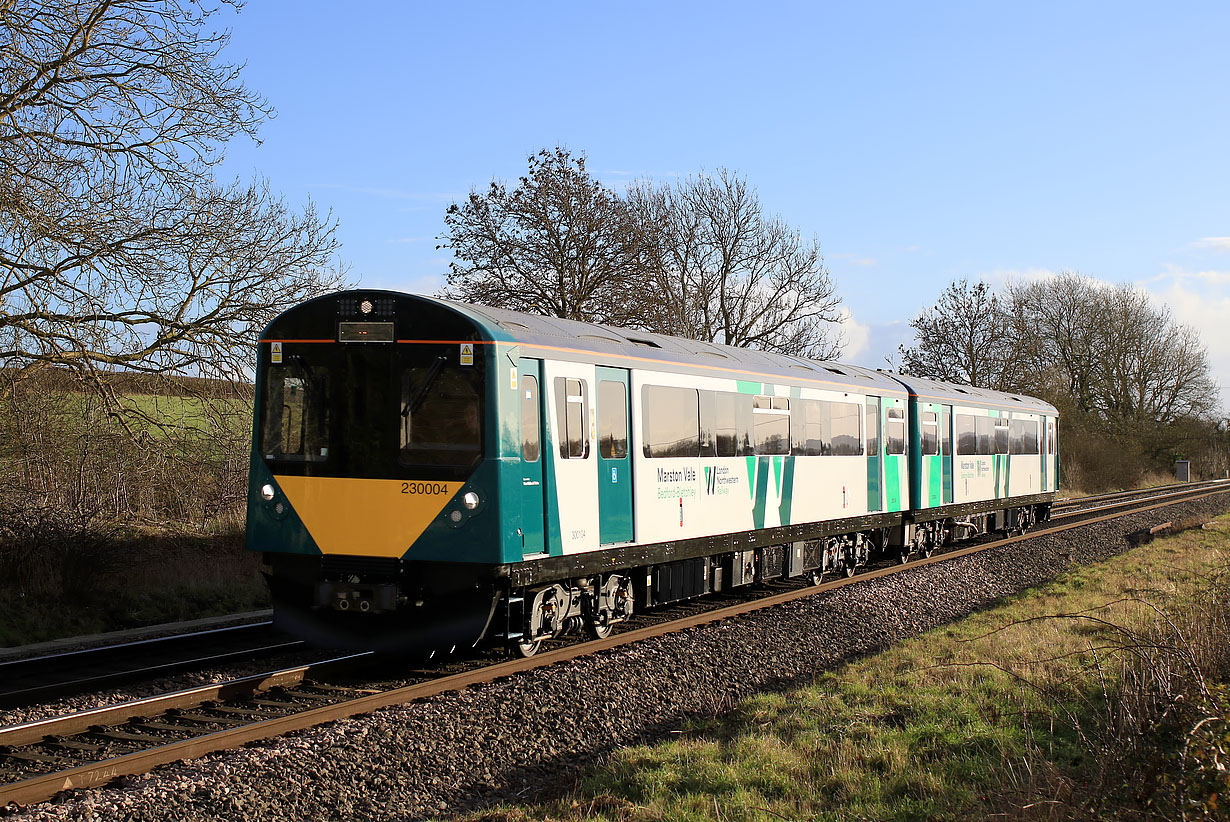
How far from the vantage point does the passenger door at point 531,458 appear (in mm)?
8500

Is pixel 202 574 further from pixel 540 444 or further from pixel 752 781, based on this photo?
pixel 752 781

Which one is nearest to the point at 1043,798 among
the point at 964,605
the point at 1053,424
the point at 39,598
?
the point at 964,605

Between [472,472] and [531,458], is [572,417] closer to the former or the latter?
[531,458]

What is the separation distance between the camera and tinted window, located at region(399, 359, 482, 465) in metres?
8.31

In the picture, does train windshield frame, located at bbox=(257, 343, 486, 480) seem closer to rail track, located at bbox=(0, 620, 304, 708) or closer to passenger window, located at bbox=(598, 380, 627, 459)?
passenger window, located at bbox=(598, 380, 627, 459)

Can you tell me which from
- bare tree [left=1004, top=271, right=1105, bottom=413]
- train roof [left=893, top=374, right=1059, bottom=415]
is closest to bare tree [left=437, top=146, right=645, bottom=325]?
train roof [left=893, top=374, right=1059, bottom=415]

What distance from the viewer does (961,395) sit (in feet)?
63.6

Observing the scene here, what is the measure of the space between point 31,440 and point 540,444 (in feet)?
26.1

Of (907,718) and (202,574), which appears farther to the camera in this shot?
(202,574)

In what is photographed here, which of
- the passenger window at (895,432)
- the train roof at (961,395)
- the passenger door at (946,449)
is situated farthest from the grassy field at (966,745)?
the passenger door at (946,449)

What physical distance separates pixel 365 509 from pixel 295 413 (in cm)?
108

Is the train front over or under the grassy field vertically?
over

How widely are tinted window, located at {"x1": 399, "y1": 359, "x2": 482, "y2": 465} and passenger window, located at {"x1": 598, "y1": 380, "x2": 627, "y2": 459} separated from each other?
1.56m

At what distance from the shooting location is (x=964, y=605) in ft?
44.9
